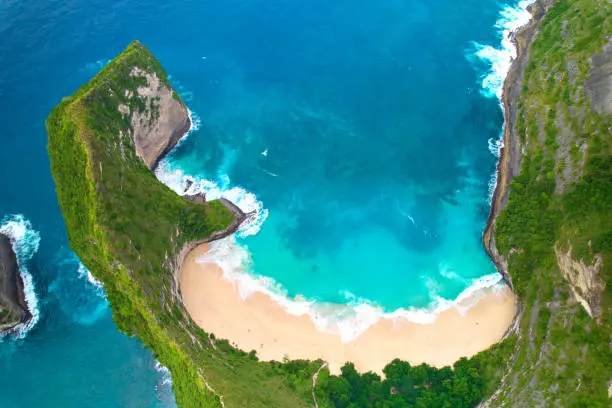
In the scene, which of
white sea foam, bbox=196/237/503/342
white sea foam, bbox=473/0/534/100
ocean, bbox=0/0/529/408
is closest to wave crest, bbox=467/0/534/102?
white sea foam, bbox=473/0/534/100

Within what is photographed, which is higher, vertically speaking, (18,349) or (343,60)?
(343,60)

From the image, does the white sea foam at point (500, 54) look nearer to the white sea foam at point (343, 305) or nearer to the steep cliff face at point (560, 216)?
the steep cliff face at point (560, 216)

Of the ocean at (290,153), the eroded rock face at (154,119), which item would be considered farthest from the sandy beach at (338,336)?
the eroded rock face at (154,119)

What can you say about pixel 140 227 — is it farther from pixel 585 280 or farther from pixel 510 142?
pixel 510 142

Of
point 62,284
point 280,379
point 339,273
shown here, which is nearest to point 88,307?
point 62,284

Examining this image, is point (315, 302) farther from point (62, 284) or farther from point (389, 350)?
point (62, 284)

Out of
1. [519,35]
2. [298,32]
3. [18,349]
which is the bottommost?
[18,349]

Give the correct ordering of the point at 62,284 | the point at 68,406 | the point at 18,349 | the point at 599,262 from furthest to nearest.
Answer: the point at 62,284
the point at 18,349
the point at 68,406
the point at 599,262

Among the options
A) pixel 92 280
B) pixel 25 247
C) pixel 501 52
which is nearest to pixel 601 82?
pixel 501 52
